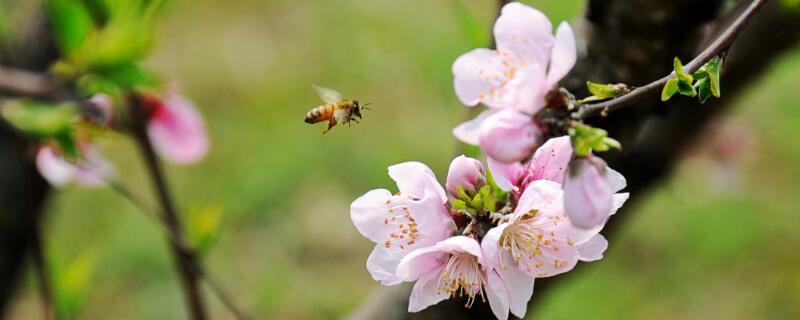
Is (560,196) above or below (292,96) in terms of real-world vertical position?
above

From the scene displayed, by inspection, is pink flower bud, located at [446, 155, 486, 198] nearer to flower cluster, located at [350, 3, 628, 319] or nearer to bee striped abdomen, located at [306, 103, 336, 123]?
flower cluster, located at [350, 3, 628, 319]

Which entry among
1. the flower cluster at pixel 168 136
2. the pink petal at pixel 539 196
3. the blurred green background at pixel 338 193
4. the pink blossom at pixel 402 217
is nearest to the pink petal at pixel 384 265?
the pink blossom at pixel 402 217

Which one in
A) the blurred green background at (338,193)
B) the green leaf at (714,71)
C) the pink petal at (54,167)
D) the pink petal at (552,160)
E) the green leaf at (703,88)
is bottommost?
the blurred green background at (338,193)

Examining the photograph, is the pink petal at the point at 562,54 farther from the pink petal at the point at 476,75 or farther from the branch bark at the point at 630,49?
the branch bark at the point at 630,49

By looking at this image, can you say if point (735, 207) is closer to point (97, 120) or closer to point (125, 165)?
point (125, 165)

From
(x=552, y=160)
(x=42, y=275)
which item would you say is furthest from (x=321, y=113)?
(x=42, y=275)

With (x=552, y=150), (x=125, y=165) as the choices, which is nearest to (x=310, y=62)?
(x=125, y=165)

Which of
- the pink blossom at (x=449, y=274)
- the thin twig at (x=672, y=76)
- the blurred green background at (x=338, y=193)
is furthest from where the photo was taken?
the blurred green background at (x=338, y=193)
